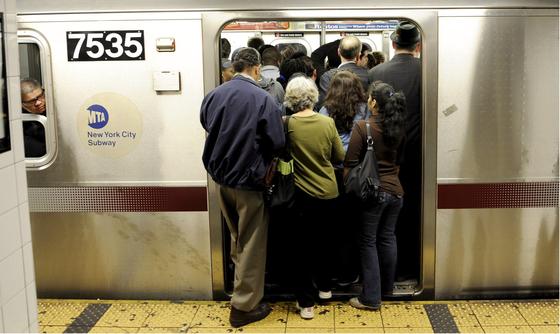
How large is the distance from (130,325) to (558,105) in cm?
324

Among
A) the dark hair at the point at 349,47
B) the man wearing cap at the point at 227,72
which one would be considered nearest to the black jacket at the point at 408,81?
the dark hair at the point at 349,47

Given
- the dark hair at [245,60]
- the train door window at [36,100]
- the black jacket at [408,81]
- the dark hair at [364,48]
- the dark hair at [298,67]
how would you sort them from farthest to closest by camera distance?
the dark hair at [364,48], the dark hair at [298,67], the black jacket at [408,81], the train door window at [36,100], the dark hair at [245,60]

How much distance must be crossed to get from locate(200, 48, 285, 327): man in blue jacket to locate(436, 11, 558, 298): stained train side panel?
1.25 m

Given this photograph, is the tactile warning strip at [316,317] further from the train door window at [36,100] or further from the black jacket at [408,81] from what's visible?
the black jacket at [408,81]

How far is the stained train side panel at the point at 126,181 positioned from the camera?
13.3 feet

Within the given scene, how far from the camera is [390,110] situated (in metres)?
3.79

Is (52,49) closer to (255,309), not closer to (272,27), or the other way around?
(255,309)

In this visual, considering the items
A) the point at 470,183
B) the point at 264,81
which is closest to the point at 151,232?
the point at 264,81

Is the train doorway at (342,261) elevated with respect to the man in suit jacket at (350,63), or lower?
lower

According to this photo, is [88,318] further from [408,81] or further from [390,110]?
[408,81]

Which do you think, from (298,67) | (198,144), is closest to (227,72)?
(198,144)

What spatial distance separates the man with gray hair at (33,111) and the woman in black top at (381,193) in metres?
2.14

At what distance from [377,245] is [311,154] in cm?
88

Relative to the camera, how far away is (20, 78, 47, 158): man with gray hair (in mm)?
4125
